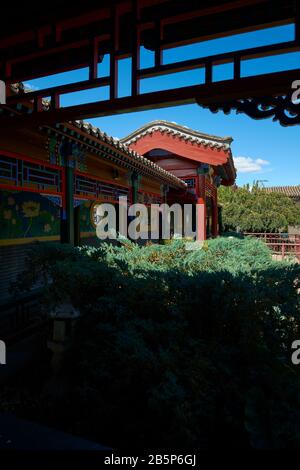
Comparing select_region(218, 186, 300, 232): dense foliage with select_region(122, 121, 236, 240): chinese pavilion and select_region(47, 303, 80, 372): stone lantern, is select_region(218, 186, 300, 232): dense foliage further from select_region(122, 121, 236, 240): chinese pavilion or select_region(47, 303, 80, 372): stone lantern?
select_region(47, 303, 80, 372): stone lantern

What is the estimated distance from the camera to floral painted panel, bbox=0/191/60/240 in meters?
6.10

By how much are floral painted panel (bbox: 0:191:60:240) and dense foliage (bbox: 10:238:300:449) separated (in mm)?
3046

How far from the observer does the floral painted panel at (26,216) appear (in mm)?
6100

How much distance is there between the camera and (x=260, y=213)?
2364cm

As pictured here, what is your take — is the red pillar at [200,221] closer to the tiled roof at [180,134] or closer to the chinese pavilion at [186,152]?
the chinese pavilion at [186,152]

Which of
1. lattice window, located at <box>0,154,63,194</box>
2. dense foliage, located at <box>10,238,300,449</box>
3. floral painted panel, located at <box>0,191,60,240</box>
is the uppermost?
lattice window, located at <box>0,154,63,194</box>

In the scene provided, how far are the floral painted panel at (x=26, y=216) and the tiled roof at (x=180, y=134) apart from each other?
7.48 m

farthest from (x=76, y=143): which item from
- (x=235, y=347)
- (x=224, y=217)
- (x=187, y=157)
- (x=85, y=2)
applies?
(x=224, y=217)

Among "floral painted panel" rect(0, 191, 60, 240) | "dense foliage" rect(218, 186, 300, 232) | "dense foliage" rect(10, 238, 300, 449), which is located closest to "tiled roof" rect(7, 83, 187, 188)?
"floral painted panel" rect(0, 191, 60, 240)

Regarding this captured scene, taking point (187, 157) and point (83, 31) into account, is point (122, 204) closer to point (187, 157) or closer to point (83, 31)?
point (187, 157)

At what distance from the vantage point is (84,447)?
2180 millimetres

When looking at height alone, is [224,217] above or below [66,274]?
above

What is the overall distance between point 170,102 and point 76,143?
12.6ft

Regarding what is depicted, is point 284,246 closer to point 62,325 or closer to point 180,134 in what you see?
point 180,134
